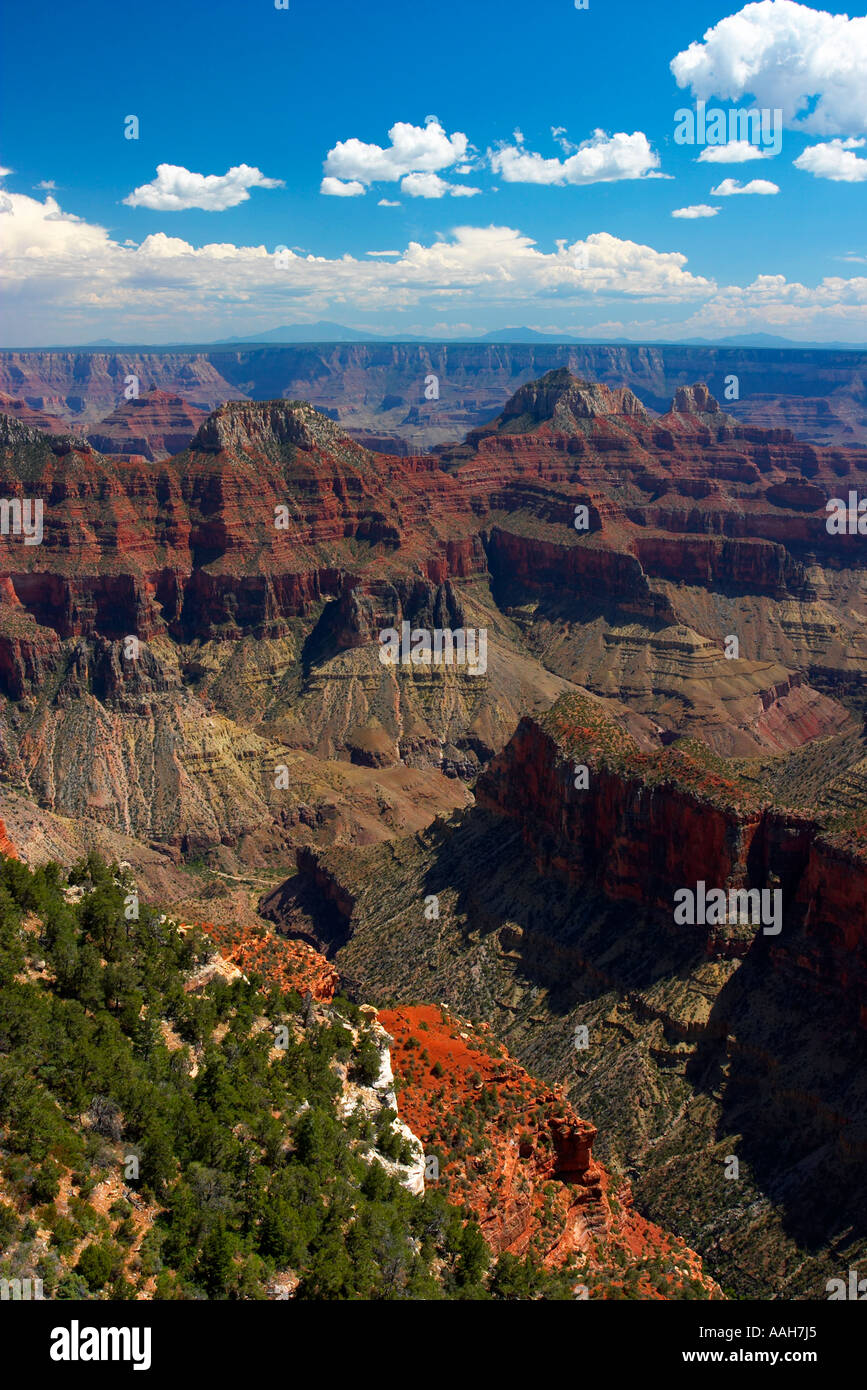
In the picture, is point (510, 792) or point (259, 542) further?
point (259, 542)

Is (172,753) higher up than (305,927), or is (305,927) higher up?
(172,753)

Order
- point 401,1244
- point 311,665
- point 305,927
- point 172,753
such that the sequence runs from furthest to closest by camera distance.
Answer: point 311,665
point 172,753
point 305,927
point 401,1244

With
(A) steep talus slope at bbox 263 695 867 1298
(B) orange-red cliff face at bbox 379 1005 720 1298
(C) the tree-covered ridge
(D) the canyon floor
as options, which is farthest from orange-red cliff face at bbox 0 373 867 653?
(B) orange-red cliff face at bbox 379 1005 720 1298

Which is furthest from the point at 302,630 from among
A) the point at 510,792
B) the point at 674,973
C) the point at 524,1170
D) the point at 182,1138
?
the point at 182,1138

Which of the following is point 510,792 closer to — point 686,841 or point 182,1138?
point 686,841

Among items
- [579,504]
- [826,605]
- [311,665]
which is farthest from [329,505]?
[826,605]

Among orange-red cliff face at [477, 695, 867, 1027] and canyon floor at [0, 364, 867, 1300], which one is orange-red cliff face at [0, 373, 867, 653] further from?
orange-red cliff face at [477, 695, 867, 1027]

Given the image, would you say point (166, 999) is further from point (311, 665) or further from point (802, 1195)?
point (311, 665)

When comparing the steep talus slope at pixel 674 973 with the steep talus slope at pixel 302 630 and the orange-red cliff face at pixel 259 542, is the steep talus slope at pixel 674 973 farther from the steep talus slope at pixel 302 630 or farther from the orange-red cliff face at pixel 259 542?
the orange-red cliff face at pixel 259 542

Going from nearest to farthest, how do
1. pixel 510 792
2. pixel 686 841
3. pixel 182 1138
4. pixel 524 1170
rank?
pixel 182 1138 < pixel 524 1170 < pixel 686 841 < pixel 510 792
